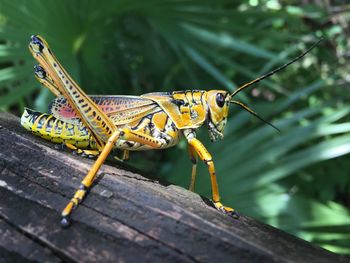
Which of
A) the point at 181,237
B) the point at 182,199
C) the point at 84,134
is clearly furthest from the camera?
the point at 84,134

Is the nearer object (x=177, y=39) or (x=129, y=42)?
(x=177, y=39)

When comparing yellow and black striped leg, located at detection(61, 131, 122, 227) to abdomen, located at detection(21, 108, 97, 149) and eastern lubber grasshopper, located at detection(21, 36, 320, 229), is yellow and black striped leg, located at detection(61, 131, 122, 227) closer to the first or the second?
eastern lubber grasshopper, located at detection(21, 36, 320, 229)

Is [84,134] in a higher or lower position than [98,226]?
higher

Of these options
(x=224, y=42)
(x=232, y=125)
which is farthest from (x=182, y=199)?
(x=224, y=42)

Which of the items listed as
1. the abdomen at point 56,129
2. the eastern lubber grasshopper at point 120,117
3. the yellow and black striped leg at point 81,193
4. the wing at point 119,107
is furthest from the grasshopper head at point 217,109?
the yellow and black striped leg at point 81,193

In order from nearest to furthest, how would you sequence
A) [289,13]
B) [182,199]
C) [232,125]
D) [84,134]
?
[182,199], [84,134], [232,125], [289,13]

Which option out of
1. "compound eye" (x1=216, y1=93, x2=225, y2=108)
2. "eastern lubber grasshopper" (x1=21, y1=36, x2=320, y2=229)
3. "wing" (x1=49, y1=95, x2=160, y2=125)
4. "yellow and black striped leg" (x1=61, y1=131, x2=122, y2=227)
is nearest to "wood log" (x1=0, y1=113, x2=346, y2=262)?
"yellow and black striped leg" (x1=61, y1=131, x2=122, y2=227)

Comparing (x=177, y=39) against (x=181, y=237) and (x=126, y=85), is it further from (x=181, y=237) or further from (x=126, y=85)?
(x=181, y=237)
